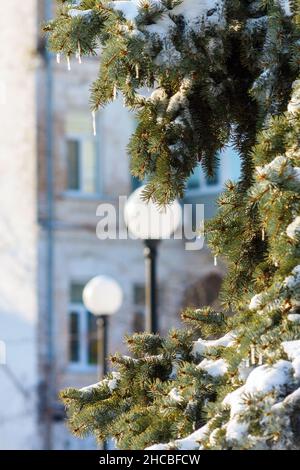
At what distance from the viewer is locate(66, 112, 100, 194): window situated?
21.9 meters

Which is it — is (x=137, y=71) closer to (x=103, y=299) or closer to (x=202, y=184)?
(x=103, y=299)

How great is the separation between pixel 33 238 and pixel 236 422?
58.1ft

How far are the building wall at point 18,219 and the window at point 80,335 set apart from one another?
609 mm

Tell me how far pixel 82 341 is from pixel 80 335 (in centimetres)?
10

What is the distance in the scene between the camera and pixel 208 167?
5145 millimetres

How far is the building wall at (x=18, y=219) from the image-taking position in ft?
69.2

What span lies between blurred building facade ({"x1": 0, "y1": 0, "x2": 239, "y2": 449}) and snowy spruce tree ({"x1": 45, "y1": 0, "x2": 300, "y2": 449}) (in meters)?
16.0

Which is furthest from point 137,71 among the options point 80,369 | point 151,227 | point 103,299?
point 80,369

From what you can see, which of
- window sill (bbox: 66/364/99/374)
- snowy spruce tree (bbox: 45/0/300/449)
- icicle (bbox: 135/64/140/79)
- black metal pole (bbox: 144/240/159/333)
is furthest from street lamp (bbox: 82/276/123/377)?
window sill (bbox: 66/364/99/374)

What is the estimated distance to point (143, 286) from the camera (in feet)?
73.7

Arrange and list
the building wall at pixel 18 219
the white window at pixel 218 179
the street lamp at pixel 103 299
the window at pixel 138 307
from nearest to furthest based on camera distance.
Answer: the street lamp at pixel 103 299 < the building wall at pixel 18 219 < the white window at pixel 218 179 < the window at pixel 138 307

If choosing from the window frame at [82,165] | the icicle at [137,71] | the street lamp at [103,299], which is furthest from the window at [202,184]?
the icicle at [137,71]

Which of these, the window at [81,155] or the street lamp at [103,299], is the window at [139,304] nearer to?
the window at [81,155]
